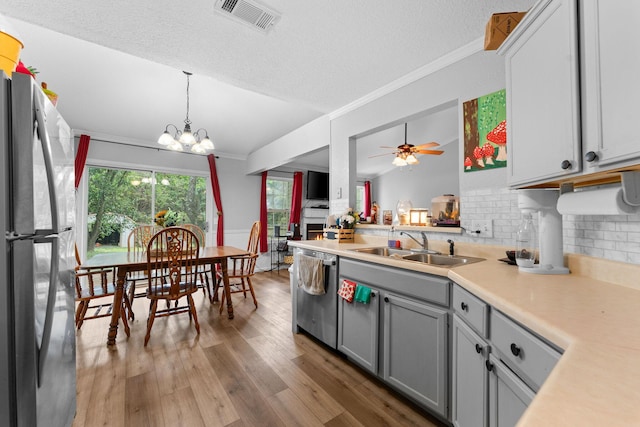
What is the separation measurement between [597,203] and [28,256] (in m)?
2.18

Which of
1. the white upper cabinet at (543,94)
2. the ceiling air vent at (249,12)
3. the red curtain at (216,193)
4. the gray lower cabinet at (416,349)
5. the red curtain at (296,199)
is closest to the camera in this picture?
the white upper cabinet at (543,94)

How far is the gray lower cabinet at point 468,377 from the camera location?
1125mm

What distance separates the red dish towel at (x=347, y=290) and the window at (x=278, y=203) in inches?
162

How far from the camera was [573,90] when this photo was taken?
99 centimetres

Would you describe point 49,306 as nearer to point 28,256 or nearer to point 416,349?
point 28,256

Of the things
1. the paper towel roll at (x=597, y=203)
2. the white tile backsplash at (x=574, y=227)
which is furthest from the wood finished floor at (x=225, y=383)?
the paper towel roll at (x=597, y=203)

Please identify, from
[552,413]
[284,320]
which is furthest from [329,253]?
[552,413]

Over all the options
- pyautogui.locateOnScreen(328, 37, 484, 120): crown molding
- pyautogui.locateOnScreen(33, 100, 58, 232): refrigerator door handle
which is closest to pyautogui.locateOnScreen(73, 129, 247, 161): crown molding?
pyautogui.locateOnScreen(328, 37, 484, 120): crown molding

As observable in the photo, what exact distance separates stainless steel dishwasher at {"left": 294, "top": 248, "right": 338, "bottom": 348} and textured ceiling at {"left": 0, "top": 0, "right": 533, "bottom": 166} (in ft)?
5.29

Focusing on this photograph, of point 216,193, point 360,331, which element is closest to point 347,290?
point 360,331

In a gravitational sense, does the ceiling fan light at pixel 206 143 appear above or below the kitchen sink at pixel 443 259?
above

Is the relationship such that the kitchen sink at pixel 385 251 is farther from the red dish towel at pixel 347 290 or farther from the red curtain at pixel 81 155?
the red curtain at pixel 81 155

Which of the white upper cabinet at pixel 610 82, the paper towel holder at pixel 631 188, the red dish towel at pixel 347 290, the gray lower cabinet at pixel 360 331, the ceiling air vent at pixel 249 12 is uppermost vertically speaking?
the ceiling air vent at pixel 249 12

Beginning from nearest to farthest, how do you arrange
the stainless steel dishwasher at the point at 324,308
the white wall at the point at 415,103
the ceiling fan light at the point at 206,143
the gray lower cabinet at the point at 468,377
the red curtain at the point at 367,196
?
the gray lower cabinet at the point at 468,377 → the white wall at the point at 415,103 → the stainless steel dishwasher at the point at 324,308 → the ceiling fan light at the point at 206,143 → the red curtain at the point at 367,196
